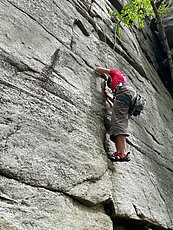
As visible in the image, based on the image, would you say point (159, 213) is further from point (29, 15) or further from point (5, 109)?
point (29, 15)

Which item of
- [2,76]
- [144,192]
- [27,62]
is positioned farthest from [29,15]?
[144,192]

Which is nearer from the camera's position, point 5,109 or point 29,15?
point 5,109

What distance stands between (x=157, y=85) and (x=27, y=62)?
784cm

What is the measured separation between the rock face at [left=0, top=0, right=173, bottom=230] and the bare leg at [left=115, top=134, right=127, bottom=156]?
25 cm

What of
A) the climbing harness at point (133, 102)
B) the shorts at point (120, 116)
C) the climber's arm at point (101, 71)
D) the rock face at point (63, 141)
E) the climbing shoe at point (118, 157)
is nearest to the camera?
the rock face at point (63, 141)

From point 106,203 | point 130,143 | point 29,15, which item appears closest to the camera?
point 106,203

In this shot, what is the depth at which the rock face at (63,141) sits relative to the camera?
3.81 metres

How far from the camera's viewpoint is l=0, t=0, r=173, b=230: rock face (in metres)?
3.81

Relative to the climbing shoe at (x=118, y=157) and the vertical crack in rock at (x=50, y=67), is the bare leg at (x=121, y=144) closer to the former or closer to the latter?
the climbing shoe at (x=118, y=157)

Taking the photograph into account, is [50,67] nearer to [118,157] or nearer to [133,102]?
[133,102]

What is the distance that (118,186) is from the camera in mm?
5250

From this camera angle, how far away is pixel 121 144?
5516 millimetres

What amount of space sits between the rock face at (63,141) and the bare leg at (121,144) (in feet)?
0.81

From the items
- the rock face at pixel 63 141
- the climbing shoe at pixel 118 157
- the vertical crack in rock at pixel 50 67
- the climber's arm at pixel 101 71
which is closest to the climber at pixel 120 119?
the climbing shoe at pixel 118 157
